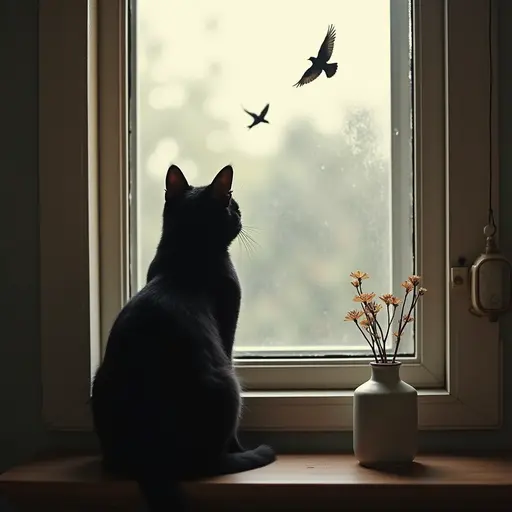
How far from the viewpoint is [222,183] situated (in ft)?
4.13

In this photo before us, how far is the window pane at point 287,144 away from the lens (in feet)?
4.64

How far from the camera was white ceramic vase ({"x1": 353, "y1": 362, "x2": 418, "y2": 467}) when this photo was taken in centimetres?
119

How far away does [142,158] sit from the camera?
1444mm

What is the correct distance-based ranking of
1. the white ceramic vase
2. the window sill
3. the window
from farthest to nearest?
the window → the window sill → the white ceramic vase

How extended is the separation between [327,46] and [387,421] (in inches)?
27.4

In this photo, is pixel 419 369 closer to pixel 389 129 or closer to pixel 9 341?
pixel 389 129

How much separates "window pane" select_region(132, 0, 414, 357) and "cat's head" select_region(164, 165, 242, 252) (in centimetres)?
17

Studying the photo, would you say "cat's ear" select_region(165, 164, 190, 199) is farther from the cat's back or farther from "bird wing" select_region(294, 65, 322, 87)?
"bird wing" select_region(294, 65, 322, 87)

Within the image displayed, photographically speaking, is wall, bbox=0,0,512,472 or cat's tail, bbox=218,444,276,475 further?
wall, bbox=0,0,512,472

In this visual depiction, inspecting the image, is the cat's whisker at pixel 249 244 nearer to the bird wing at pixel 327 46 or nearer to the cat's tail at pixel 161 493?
the bird wing at pixel 327 46

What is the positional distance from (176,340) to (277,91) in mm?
553

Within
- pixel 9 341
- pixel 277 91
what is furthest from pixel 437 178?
pixel 9 341

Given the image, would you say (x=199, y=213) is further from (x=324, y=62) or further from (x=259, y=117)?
(x=324, y=62)

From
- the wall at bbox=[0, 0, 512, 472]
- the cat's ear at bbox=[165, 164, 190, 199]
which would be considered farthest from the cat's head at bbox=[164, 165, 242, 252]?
the wall at bbox=[0, 0, 512, 472]
